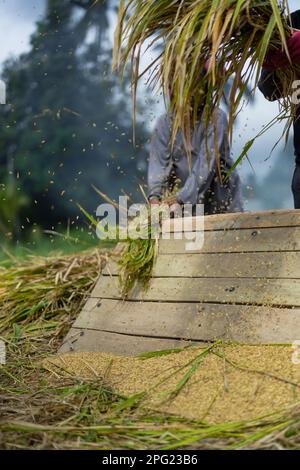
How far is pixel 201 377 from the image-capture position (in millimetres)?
1750

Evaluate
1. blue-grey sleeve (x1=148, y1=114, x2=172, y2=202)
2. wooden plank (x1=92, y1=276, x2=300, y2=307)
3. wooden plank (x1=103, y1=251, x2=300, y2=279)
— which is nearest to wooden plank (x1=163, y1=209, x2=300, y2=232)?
wooden plank (x1=103, y1=251, x2=300, y2=279)

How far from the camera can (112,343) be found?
2.31m

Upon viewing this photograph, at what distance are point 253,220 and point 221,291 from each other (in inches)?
13.4

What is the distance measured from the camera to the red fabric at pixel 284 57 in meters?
→ 2.16

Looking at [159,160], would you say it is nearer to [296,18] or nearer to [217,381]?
[296,18]

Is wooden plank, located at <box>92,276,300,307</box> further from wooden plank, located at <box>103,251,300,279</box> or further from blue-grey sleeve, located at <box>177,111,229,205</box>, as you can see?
blue-grey sleeve, located at <box>177,111,229,205</box>

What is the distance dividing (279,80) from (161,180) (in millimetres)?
1167

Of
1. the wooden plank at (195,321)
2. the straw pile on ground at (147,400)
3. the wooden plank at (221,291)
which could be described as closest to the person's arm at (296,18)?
the wooden plank at (221,291)

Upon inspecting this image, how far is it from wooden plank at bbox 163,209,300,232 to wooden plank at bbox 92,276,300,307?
260mm

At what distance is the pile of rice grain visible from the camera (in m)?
1.55

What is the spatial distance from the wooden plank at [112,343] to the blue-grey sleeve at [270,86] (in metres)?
1.04

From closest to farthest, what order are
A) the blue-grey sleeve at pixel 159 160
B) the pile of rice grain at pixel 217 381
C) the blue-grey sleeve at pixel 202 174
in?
the pile of rice grain at pixel 217 381
the blue-grey sleeve at pixel 202 174
the blue-grey sleeve at pixel 159 160

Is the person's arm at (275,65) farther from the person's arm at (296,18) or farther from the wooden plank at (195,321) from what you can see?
the wooden plank at (195,321)

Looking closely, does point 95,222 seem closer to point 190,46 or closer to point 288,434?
point 190,46
